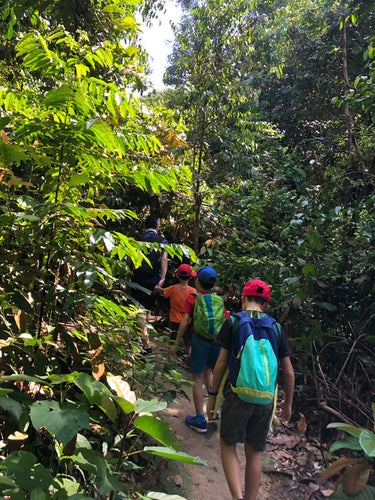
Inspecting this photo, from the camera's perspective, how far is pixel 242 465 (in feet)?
12.1

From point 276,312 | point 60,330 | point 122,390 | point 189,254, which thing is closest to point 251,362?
point 189,254

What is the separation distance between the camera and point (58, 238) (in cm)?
226

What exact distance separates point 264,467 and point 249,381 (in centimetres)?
185

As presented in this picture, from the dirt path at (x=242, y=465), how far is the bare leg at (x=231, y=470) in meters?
0.32

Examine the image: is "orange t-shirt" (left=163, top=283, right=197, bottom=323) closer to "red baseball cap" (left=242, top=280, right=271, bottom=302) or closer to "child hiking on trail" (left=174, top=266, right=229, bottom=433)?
"child hiking on trail" (left=174, top=266, right=229, bottom=433)

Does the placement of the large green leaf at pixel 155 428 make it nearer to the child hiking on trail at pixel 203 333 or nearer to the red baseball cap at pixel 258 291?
the red baseball cap at pixel 258 291

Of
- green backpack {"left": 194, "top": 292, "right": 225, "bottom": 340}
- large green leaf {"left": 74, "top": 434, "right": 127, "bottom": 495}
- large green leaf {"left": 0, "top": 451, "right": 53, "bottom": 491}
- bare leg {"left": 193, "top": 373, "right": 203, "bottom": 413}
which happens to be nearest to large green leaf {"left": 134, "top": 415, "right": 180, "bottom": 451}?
large green leaf {"left": 74, "top": 434, "right": 127, "bottom": 495}

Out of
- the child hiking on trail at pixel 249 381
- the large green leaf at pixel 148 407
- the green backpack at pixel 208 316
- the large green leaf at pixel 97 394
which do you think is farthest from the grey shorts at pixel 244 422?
the large green leaf at pixel 97 394

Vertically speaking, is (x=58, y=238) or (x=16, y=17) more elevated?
(x=16, y=17)

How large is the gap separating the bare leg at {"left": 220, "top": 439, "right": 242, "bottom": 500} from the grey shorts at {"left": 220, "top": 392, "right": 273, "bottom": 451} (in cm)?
7

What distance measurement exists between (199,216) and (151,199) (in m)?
0.96

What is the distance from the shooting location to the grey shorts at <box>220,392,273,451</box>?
2.73 metres

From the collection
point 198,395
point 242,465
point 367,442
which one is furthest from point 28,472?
point 242,465

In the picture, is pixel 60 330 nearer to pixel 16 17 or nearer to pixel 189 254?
pixel 189 254
